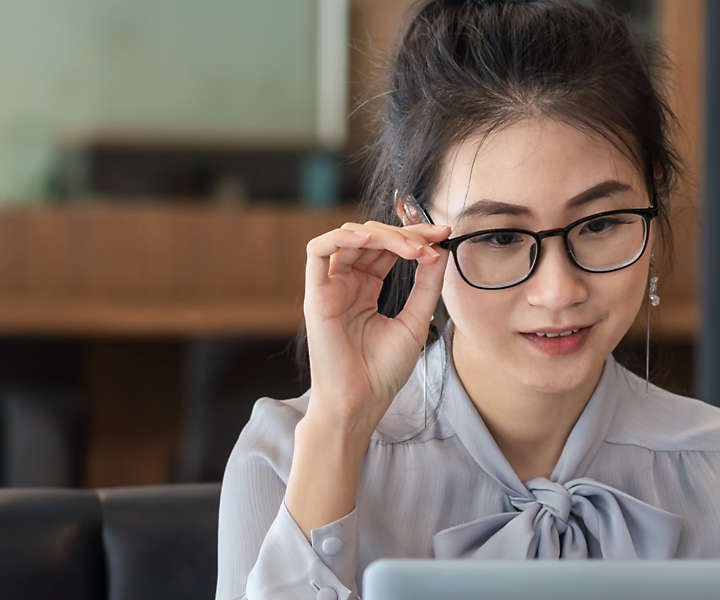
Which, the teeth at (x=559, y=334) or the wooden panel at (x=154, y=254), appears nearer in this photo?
the teeth at (x=559, y=334)

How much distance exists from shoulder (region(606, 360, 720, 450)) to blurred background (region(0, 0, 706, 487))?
1995 mm

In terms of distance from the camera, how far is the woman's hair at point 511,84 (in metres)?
1.26

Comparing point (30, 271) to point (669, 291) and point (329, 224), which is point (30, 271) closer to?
point (329, 224)

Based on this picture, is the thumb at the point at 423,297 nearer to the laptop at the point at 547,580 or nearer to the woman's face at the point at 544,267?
the woman's face at the point at 544,267

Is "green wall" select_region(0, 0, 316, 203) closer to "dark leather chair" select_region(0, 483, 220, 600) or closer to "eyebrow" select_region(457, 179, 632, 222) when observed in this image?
"dark leather chair" select_region(0, 483, 220, 600)

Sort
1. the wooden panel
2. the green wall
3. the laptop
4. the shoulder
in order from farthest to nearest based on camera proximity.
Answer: the green wall < the wooden panel < the shoulder < the laptop

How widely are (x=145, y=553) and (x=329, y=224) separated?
125 inches

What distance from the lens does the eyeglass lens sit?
1187 mm

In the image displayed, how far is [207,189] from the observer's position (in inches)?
185

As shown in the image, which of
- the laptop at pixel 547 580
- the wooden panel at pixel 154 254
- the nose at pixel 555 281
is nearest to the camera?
the laptop at pixel 547 580

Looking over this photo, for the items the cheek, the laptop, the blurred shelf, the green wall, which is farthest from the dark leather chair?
the green wall

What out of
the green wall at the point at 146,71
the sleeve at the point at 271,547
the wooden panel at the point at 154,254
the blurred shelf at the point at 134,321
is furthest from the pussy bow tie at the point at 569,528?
the green wall at the point at 146,71

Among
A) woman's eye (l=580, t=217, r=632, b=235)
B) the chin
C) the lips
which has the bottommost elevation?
the chin

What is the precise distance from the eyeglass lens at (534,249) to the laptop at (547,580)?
1.55 feet
